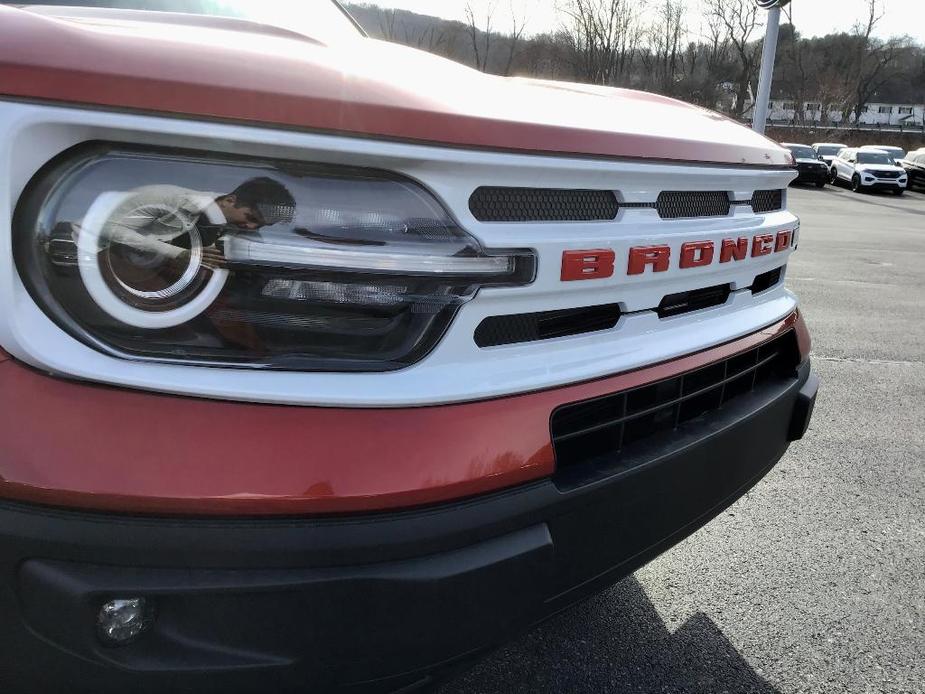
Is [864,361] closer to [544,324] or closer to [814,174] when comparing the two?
[544,324]

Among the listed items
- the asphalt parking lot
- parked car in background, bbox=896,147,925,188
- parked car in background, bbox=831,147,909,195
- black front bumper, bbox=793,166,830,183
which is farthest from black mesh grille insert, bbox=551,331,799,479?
parked car in background, bbox=896,147,925,188

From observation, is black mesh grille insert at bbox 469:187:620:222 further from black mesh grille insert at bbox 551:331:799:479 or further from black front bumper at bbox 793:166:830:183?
black front bumper at bbox 793:166:830:183

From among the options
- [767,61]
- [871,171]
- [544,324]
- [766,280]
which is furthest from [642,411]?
[871,171]

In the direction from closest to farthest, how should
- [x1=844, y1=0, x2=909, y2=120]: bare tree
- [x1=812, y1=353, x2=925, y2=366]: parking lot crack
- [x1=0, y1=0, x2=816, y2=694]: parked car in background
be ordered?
1. [x1=0, y1=0, x2=816, y2=694]: parked car in background
2. [x1=812, y1=353, x2=925, y2=366]: parking lot crack
3. [x1=844, y1=0, x2=909, y2=120]: bare tree

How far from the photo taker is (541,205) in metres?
1.22

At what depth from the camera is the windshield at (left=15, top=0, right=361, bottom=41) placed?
1.84m

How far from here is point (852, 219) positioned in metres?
16.9

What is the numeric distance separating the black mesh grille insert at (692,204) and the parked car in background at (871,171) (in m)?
28.1

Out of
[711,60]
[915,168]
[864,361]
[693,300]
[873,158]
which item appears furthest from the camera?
[711,60]

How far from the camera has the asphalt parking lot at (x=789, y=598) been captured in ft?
6.41

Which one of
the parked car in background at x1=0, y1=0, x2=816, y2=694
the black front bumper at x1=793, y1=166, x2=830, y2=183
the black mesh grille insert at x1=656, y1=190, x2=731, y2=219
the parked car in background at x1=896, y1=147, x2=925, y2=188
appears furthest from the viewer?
the parked car in background at x1=896, y1=147, x2=925, y2=188

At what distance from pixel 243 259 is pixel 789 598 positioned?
2.10 metres

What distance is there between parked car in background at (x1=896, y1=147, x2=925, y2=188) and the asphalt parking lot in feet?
90.4

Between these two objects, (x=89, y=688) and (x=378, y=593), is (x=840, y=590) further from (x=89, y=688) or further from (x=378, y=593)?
(x=89, y=688)
